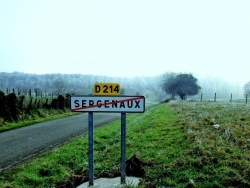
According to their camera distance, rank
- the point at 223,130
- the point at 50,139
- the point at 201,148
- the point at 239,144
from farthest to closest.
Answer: the point at 50,139
the point at 223,130
the point at 239,144
the point at 201,148

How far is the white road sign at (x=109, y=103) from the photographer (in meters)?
5.29

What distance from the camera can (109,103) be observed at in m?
5.34

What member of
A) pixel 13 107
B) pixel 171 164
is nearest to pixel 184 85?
pixel 13 107

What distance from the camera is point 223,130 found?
31.5 ft

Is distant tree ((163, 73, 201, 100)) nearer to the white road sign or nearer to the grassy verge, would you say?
the grassy verge

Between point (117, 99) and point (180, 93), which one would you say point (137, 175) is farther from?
point (180, 93)

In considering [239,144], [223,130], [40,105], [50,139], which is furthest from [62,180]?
[40,105]

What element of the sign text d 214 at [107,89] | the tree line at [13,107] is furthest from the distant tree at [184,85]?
the sign text d 214 at [107,89]

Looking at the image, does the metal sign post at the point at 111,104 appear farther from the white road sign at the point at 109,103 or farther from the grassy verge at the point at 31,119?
the grassy verge at the point at 31,119

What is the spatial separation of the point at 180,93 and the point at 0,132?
57.8 metres

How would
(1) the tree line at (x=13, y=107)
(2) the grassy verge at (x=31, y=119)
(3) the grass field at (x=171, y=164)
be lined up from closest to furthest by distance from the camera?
(3) the grass field at (x=171, y=164) < (2) the grassy verge at (x=31, y=119) < (1) the tree line at (x=13, y=107)

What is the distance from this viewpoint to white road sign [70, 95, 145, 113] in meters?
5.29

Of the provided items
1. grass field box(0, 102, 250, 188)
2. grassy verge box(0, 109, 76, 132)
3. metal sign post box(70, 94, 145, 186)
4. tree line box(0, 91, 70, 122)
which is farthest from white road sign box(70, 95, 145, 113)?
tree line box(0, 91, 70, 122)

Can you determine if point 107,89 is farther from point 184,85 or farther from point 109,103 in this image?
point 184,85
